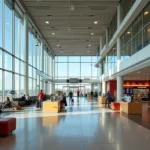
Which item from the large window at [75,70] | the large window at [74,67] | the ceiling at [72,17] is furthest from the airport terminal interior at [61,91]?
the large window at [75,70]

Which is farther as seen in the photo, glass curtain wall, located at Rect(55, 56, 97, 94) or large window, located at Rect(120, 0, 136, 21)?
glass curtain wall, located at Rect(55, 56, 97, 94)

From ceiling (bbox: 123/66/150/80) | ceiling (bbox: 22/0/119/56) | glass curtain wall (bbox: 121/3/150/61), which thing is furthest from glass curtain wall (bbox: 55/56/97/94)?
glass curtain wall (bbox: 121/3/150/61)

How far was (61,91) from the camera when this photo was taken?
77.5ft

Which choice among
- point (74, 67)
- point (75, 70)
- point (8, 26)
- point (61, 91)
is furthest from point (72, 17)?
point (75, 70)

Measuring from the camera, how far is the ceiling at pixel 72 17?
1994 centimetres

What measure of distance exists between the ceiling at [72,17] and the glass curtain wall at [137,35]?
3496 millimetres

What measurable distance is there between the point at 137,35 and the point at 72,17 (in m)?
9.49

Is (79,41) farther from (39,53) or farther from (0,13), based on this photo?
(0,13)

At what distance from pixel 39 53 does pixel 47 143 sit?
26.6 metres

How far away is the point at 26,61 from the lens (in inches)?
904

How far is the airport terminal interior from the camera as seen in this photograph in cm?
774

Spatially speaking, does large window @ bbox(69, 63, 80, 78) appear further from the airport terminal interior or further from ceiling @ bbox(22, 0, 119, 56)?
ceiling @ bbox(22, 0, 119, 56)

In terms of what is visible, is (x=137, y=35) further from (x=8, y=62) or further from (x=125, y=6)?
(x=8, y=62)

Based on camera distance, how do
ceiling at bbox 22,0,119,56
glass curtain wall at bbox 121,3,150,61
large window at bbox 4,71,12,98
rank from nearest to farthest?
1. glass curtain wall at bbox 121,3,150,61
2. large window at bbox 4,71,12,98
3. ceiling at bbox 22,0,119,56
